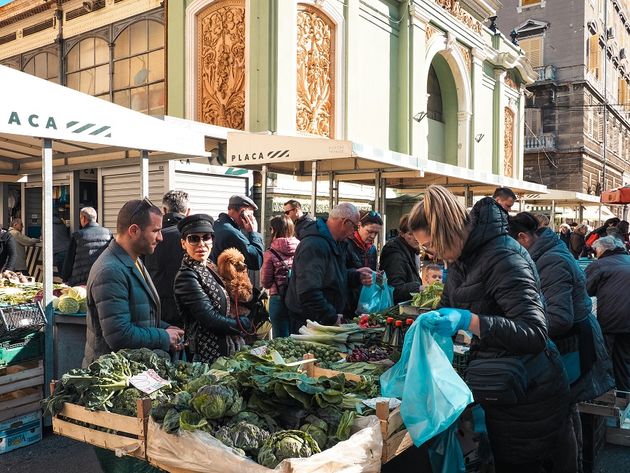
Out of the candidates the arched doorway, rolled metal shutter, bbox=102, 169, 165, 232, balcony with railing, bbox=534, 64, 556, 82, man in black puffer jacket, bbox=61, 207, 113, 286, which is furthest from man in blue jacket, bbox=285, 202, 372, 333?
balcony with railing, bbox=534, 64, 556, 82

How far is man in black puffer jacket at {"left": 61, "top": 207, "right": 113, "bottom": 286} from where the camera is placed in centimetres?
668

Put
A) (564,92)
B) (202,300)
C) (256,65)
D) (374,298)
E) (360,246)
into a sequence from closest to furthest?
(202,300) < (374,298) < (360,246) < (256,65) < (564,92)

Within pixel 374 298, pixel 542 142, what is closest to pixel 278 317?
pixel 374 298

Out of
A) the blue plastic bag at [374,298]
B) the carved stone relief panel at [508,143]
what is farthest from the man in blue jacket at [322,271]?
the carved stone relief panel at [508,143]

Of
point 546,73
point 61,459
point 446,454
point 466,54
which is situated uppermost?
point 546,73

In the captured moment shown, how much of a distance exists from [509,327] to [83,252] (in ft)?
18.2

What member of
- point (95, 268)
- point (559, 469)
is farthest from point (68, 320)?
point (559, 469)

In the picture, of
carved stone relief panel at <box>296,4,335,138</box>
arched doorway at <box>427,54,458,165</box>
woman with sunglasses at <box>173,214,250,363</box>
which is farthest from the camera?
arched doorway at <box>427,54,458,165</box>

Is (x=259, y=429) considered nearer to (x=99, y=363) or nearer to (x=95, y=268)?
(x=99, y=363)

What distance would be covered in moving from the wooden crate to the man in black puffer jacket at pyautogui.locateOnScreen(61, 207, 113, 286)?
13.0ft

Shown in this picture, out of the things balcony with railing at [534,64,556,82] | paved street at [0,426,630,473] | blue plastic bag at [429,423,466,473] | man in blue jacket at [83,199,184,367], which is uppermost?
balcony with railing at [534,64,556,82]

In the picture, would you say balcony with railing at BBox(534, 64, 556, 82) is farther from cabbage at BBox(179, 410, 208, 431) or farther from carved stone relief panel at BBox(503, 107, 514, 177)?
cabbage at BBox(179, 410, 208, 431)

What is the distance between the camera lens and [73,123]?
457 cm

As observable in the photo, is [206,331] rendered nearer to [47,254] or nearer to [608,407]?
[47,254]
